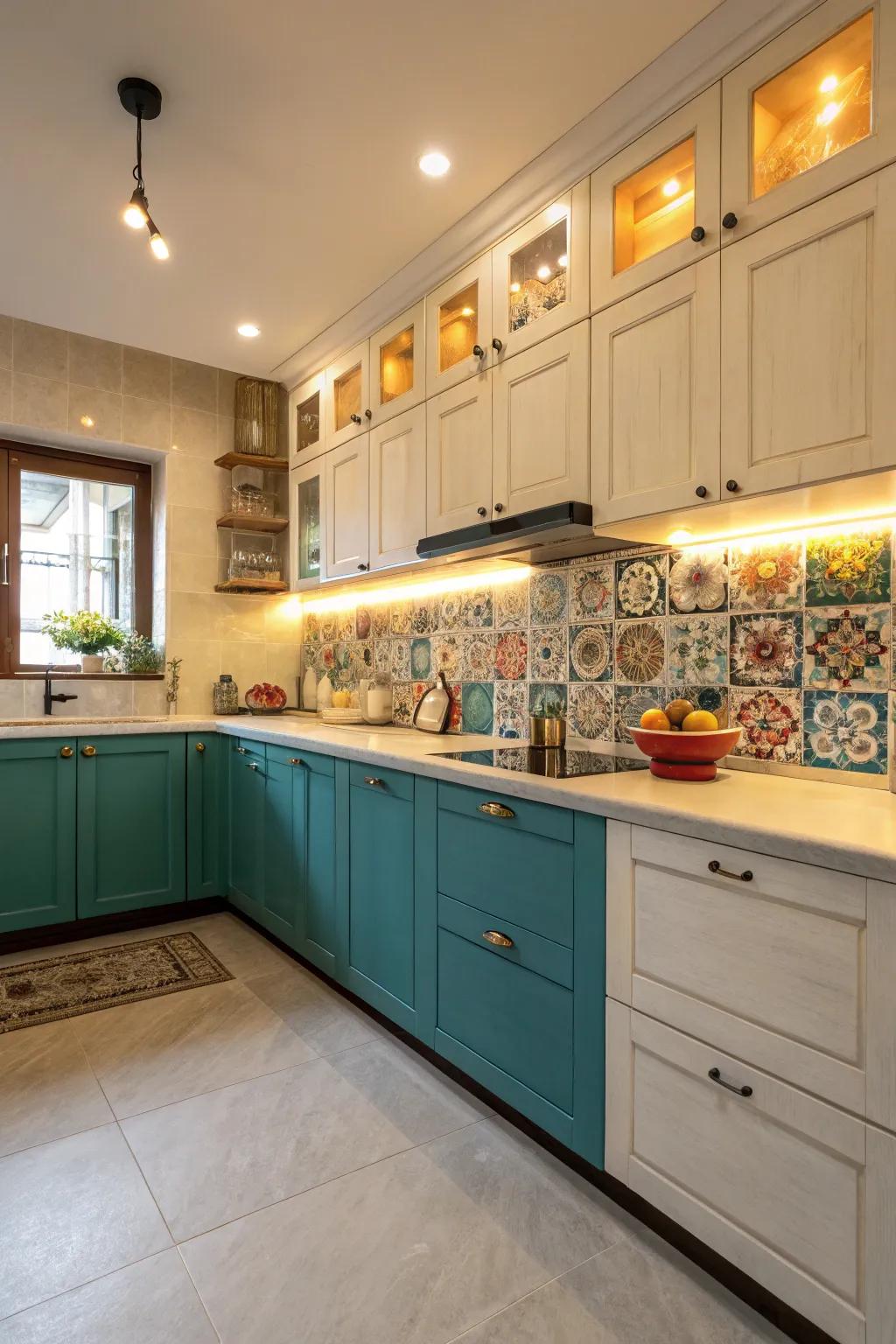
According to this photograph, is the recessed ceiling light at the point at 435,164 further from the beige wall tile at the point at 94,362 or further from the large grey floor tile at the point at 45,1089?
the large grey floor tile at the point at 45,1089

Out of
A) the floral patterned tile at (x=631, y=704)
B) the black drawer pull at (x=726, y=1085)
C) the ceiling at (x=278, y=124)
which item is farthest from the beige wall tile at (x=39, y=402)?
the black drawer pull at (x=726, y=1085)

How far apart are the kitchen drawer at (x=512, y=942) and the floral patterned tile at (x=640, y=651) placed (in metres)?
0.85

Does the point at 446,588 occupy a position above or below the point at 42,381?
below

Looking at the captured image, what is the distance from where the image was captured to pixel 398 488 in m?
2.90

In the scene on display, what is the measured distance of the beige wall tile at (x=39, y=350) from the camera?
338 centimetres

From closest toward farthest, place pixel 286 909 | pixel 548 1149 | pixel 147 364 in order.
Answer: pixel 548 1149, pixel 286 909, pixel 147 364

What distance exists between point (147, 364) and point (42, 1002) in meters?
2.83

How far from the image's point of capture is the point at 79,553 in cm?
378

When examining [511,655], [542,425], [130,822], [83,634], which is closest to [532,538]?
[542,425]

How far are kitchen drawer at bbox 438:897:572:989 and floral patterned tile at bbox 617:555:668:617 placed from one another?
39.6 inches

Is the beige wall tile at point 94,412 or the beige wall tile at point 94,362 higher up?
the beige wall tile at point 94,362

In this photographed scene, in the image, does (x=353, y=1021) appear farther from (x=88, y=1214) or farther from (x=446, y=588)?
(x=446, y=588)

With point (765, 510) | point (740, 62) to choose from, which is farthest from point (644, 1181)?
point (740, 62)

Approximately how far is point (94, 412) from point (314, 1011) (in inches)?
111
